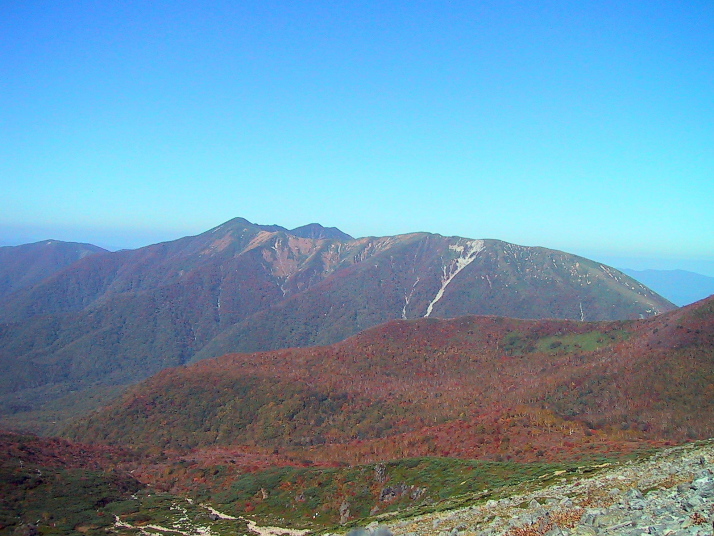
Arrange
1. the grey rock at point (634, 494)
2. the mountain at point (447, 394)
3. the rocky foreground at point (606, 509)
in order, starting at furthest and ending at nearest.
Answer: the mountain at point (447, 394), the grey rock at point (634, 494), the rocky foreground at point (606, 509)

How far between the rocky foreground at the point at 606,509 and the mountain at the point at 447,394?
3117 centimetres

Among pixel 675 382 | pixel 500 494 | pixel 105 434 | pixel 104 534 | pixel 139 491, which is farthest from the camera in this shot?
pixel 105 434

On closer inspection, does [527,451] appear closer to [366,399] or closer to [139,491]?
[139,491]

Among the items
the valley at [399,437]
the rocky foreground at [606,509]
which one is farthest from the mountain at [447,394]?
the rocky foreground at [606,509]

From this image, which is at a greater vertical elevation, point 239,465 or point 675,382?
point 675,382

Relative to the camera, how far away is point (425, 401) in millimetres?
131375

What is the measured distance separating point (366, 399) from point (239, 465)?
56.2 m

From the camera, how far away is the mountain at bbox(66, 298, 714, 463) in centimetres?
7931

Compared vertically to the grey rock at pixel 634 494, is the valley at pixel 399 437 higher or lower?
lower

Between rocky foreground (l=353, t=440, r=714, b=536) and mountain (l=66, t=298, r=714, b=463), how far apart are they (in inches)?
1227

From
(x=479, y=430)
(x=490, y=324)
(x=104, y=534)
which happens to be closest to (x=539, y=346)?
(x=490, y=324)

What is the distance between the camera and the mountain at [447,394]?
3123 inches

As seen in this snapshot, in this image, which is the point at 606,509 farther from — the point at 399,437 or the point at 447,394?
the point at 447,394

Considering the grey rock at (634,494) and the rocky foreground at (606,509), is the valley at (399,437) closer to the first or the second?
the rocky foreground at (606,509)
